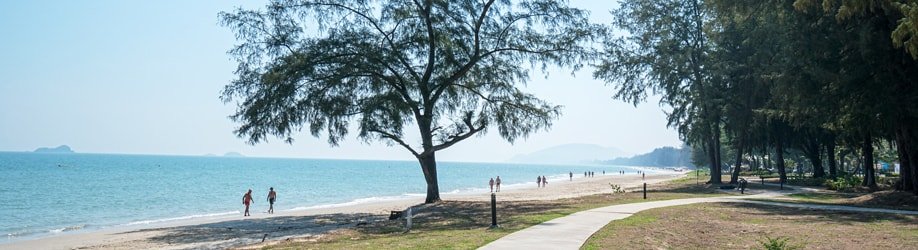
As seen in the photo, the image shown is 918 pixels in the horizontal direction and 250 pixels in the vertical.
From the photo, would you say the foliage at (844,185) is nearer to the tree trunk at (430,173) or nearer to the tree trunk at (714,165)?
the tree trunk at (714,165)

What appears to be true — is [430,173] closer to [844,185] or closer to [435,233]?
[435,233]

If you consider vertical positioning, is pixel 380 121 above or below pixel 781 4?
below

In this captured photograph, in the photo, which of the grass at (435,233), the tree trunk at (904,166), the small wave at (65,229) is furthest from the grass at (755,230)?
the small wave at (65,229)

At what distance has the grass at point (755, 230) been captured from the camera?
518 inches

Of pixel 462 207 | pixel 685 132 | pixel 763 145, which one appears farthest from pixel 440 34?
pixel 763 145

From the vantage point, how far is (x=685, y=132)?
44.7m

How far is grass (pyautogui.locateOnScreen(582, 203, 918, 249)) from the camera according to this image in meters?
13.1

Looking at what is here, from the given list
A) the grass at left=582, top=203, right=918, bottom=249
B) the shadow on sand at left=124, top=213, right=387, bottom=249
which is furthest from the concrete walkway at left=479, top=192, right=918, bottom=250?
the shadow on sand at left=124, top=213, right=387, bottom=249

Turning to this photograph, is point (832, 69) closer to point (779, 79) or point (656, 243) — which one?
point (779, 79)

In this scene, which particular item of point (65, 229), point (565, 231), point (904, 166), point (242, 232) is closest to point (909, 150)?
point (904, 166)

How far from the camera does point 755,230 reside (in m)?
15.9

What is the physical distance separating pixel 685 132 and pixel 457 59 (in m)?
22.2

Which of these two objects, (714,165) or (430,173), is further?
(714,165)

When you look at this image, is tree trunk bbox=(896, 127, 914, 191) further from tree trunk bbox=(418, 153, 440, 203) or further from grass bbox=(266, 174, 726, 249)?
tree trunk bbox=(418, 153, 440, 203)
